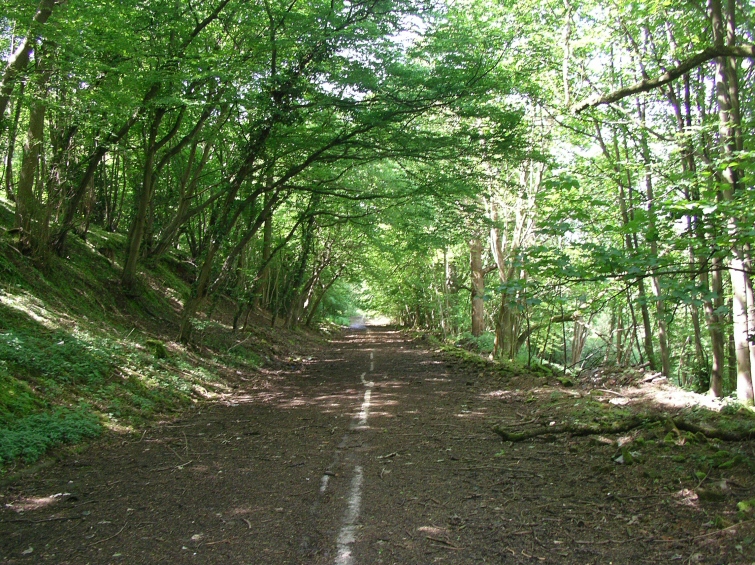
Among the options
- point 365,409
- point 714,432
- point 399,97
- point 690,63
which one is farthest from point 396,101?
point 714,432

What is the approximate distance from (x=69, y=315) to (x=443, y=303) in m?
21.7

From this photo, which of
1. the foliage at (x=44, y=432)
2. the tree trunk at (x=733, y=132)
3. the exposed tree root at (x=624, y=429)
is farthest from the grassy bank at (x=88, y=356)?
the tree trunk at (x=733, y=132)

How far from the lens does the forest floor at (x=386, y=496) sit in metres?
3.82

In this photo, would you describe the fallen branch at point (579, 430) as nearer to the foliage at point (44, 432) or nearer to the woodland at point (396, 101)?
the woodland at point (396, 101)

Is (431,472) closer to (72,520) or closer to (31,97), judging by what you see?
(72,520)

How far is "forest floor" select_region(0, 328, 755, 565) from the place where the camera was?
382cm

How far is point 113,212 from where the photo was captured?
65.4ft

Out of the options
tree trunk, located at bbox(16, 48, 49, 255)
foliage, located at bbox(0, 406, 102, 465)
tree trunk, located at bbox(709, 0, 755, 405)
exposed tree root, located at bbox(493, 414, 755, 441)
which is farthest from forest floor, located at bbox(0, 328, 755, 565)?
tree trunk, located at bbox(16, 48, 49, 255)

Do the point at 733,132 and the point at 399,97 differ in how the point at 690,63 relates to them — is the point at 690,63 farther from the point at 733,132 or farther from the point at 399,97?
the point at 399,97

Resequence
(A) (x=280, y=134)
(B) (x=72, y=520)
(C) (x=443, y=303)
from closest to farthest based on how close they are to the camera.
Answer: (B) (x=72, y=520)
(A) (x=280, y=134)
(C) (x=443, y=303)

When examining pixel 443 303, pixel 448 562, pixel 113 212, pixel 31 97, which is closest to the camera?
pixel 448 562

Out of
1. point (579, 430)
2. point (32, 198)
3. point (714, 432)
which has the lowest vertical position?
point (579, 430)

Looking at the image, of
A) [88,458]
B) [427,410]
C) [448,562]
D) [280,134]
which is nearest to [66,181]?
[280,134]

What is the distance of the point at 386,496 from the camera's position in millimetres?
4977
